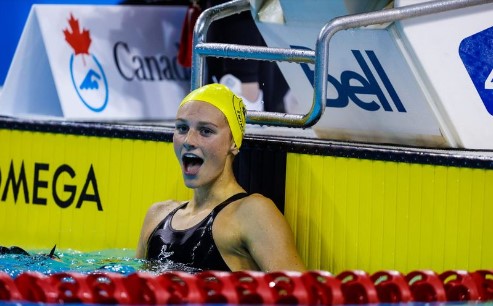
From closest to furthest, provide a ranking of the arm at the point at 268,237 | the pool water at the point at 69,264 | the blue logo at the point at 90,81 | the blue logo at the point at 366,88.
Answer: the arm at the point at 268,237, the pool water at the point at 69,264, the blue logo at the point at 366,88, the blue logo at the point at 90,81

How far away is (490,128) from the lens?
4652mm

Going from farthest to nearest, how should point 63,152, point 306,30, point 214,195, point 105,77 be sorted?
1. point 105,77
2. point 63,152
3. point 306,30
4. point 214,195

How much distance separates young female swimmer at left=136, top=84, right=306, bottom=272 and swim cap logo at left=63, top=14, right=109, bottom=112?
217 centimetres

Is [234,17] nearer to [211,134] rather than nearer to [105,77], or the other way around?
[105,77]

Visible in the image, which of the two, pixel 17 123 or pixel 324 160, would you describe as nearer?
pixel 324 160

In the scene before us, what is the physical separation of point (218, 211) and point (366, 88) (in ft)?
2.93

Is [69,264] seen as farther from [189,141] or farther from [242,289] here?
[242,289]

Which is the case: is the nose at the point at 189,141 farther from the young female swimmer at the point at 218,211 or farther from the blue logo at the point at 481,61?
the blue logo at the point at 481,61

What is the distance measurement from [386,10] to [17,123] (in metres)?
1.94

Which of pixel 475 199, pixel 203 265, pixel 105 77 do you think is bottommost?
pixel 203 265

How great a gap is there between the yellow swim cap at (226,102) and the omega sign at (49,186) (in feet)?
3.27

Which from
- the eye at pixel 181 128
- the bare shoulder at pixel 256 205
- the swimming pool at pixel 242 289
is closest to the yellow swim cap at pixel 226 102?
the eye at pixel 181 128

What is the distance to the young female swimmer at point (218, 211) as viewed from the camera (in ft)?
14.1

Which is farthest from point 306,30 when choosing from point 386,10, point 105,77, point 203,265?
point 105,77
